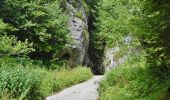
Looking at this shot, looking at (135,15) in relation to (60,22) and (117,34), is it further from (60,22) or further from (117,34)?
(60,22)

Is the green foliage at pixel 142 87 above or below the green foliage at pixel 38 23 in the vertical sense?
below

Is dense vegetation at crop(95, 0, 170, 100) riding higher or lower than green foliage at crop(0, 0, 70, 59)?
lower

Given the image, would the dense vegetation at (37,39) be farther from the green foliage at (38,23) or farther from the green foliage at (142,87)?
the green foliage at (142,87)

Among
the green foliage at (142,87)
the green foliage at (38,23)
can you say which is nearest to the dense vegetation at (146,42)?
the green foliage at (142,87)

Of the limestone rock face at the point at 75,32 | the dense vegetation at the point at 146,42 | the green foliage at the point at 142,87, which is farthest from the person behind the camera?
the limestone rock face at the point at 75,32

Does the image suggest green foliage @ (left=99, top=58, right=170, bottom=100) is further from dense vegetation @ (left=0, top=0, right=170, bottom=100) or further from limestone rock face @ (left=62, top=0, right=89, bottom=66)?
limestone rock face @ (left=62, top=0, right=89, bottom=66)

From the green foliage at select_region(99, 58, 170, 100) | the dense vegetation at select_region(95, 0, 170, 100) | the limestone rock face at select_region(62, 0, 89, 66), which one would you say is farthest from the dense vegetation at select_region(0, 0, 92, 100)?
the dense vegetation at select_region(95, 0, 170, 100)

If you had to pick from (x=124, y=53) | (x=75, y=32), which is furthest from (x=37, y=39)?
(x=124, y=53)

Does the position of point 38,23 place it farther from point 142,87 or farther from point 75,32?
point 142,87

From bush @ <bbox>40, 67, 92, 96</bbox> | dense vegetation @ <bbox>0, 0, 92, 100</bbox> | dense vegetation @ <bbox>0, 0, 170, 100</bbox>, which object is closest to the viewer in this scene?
dense vegetation @ <bbox>0, 0, 170, 100</bbox>

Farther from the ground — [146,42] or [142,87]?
[146,42]

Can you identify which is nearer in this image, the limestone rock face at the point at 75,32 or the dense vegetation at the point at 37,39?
the dense vegetation at the point at 37,39

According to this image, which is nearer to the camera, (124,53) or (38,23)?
(124,53)

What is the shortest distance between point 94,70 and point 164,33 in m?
39.8
